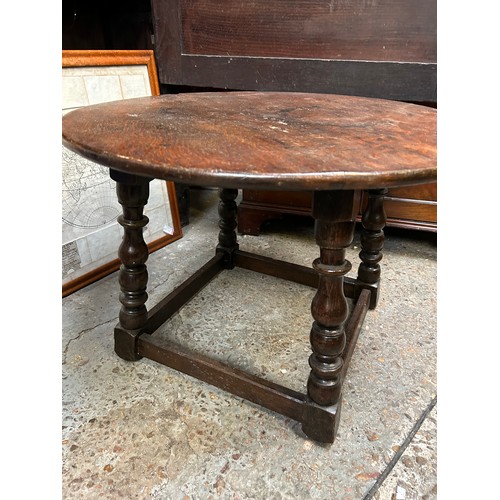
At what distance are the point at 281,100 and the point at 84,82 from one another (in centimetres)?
80

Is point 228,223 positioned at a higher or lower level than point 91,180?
lower

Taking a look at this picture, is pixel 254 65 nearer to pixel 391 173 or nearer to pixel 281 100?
pixel 281 100

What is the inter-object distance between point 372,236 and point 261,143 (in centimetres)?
79

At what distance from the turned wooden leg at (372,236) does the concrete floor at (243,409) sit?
15 centimetres

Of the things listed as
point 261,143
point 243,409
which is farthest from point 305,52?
point 243,409

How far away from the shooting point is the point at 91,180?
1.68 m

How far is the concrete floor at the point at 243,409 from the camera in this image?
946 mm

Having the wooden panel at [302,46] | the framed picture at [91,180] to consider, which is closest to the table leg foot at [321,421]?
the framed picture at [91,180]

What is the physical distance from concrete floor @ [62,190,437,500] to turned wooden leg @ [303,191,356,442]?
113mm

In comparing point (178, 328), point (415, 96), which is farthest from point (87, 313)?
point (415, 96)

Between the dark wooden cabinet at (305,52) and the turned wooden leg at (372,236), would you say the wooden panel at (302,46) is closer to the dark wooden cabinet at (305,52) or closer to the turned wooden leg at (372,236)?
the dark wooden cabinet at (305,52)

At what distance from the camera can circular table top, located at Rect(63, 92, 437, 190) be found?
0.69m

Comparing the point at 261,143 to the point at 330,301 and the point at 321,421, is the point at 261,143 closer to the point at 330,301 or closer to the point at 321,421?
the point at 330,301

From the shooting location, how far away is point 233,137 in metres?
0.84
